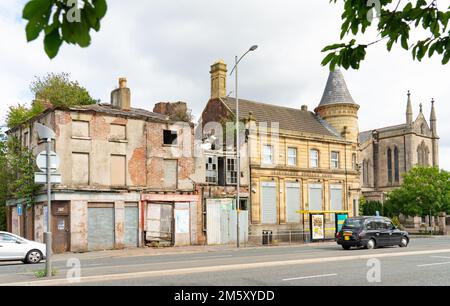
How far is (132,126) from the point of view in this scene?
3388cm

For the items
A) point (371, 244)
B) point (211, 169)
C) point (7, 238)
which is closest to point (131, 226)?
point (211, 169)

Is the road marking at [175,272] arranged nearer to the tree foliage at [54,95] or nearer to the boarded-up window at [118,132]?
the boarded-up window at [118,132]

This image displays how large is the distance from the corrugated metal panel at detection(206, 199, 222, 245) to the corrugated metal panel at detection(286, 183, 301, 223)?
23.6 feet

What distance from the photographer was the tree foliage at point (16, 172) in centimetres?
3238

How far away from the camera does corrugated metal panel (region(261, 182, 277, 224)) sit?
3938 centimetres

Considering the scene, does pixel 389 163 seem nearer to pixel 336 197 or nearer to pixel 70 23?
pixel 336 197

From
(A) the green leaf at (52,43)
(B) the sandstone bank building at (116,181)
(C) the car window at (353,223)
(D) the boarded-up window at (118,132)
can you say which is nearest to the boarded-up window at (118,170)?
(B) the sandstone bank building at (116,181)

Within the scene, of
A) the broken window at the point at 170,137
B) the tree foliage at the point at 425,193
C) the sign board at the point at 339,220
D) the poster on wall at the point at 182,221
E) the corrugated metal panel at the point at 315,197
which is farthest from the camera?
the tree foliage at the point at 425,193

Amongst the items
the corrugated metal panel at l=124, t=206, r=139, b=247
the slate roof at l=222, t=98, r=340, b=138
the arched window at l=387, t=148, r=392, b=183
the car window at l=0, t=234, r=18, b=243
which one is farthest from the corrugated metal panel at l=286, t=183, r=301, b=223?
the arched window at l=387, t=148, r=392, b=183

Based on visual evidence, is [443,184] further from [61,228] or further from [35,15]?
[35,15]

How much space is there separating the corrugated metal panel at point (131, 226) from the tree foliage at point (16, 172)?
5.86 m
